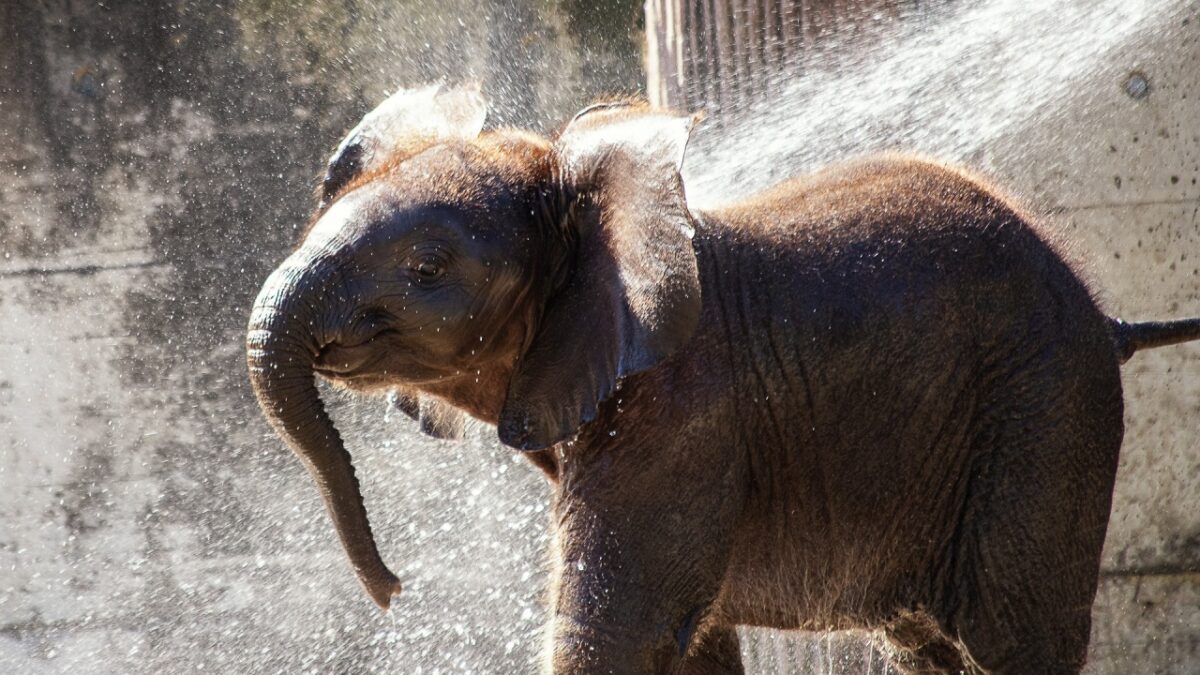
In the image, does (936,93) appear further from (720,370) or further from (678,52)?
(720,370)

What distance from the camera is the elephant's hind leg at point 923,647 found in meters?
3.76

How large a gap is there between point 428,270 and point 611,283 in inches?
13.8

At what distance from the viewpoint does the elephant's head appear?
3117mm

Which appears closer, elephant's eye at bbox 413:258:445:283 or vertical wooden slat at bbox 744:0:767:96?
elephant's eye at bbox 413:258:445:283

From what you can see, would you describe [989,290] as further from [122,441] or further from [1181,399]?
[122,441]

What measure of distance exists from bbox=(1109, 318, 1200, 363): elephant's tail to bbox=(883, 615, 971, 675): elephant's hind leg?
0.73 meters

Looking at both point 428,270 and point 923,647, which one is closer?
point 428,270

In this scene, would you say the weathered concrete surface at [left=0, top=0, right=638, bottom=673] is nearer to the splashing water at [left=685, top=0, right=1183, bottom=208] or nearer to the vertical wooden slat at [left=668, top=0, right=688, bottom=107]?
the vertical wooden slat at [left=668, top=0, right=688, bottom=107]

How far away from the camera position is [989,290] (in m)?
3.51

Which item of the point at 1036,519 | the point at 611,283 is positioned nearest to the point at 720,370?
the point at 611,283

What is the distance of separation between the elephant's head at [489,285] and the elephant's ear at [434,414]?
0.32 meters

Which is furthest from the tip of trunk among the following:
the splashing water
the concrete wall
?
the concrete wall

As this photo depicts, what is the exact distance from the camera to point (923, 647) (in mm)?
3859

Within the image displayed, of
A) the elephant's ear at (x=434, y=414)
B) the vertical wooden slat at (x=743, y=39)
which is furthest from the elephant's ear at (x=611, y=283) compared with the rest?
the vertical wooden slat at (x=743, y=39)
